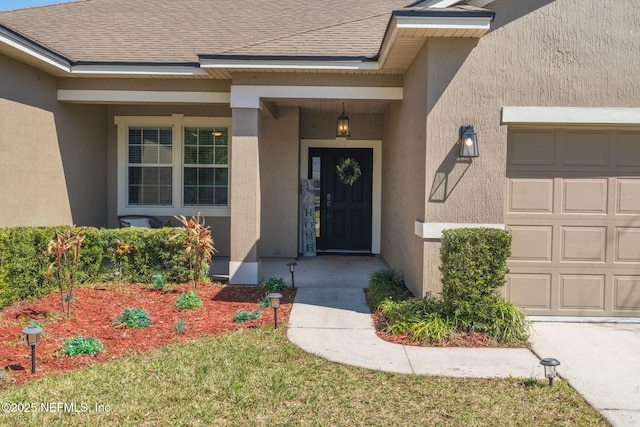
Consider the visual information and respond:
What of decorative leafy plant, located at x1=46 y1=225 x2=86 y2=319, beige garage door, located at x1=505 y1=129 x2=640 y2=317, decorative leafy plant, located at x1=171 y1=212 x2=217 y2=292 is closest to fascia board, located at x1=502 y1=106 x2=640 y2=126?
beige garage door, located at x1=505 y1=129 x2=640 y2=317

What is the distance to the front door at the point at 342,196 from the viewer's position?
11000 mm

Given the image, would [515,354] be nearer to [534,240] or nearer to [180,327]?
[534,240]

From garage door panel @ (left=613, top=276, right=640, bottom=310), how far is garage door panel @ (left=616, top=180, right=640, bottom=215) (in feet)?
2.73

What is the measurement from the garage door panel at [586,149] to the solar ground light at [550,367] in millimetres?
2914

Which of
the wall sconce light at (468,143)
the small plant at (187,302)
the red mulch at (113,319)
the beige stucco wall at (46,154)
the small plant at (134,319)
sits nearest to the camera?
the red mulch at (113,319)

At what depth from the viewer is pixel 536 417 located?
3.46 metres

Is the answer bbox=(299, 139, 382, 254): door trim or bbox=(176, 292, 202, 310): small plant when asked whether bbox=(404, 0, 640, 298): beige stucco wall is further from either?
bbox=(299, 139, 382, 254): door trim

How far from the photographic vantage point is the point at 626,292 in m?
5.90

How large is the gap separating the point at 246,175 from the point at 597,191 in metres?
4.96

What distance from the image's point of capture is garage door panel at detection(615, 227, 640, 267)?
5867mm

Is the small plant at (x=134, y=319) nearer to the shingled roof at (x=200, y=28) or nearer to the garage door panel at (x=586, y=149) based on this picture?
the shingled roof at (x=200, y=28)

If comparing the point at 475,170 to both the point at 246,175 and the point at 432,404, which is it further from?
the point at 246,175

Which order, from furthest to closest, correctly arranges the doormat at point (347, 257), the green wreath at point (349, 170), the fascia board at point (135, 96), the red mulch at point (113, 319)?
the green wreath at point (349, 170), the doormat at point (347, 257), the fascia board at point (135, 96), the red mulch at point (113, 319)

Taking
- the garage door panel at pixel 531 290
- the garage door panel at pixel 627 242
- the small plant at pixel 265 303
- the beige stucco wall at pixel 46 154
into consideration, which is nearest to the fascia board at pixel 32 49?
the beige stucco wall at pixel 46 154
